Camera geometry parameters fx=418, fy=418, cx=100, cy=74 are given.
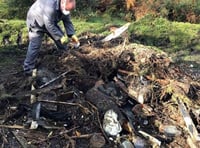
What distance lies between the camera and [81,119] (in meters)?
5.78

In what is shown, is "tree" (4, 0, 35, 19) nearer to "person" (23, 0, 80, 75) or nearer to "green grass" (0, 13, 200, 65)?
"green grass" (0, 13, 200, 65)

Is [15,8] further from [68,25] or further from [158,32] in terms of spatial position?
[68,25]

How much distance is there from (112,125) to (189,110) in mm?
1229

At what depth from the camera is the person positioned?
6.10 m

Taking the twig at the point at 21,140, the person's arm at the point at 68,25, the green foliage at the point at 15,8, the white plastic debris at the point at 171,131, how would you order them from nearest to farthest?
the twig at the point at 21,140 → the white plastic debris at the point at 171,131 → the person's arm at the point at 68,25 → the green foliage at the point at 15,8

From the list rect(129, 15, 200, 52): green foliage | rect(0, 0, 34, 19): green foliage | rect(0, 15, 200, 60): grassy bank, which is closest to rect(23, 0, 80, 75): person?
rect(0, 15, 200, 60): grassy bank

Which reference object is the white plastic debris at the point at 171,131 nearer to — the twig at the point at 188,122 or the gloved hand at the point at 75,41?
the twig at the point at 188,122

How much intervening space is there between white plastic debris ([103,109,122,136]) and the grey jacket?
1484 millimetres

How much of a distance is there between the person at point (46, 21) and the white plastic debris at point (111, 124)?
1.37m

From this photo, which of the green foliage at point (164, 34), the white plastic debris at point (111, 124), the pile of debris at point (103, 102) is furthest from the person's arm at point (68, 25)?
the green foliage at point (164, 34)

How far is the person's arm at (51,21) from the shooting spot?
6088 mm

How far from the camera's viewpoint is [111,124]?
5727 mm

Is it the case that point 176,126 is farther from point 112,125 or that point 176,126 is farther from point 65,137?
point 65,137

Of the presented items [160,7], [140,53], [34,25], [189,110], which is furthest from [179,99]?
[160,7]
